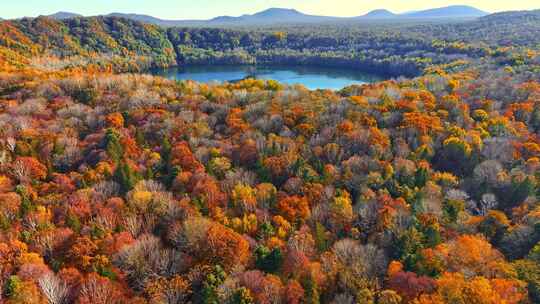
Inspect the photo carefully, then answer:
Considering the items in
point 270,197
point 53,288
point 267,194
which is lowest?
point 270,197

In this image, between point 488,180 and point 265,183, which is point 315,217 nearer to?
point 265,183

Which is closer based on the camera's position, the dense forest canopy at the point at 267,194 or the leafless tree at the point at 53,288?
the leafless tree at the point at 53,288

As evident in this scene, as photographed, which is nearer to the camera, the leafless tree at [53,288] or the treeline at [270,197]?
the leafless tree at [53,288]

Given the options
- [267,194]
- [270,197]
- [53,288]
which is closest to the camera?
[53,288]

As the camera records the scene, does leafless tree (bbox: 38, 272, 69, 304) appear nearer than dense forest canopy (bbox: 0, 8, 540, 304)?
Yes

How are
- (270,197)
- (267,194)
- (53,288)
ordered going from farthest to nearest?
(270,197), (267,194), (53,288)

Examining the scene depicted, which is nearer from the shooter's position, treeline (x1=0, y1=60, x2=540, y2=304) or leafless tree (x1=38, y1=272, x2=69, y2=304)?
leafless tree (x1=38, y1=272, x2=69, y2=304)

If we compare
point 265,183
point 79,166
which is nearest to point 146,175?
point 79,166

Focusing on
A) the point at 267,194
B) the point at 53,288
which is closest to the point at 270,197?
the point at 267,194

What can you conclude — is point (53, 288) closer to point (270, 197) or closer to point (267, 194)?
point (267, 194)
